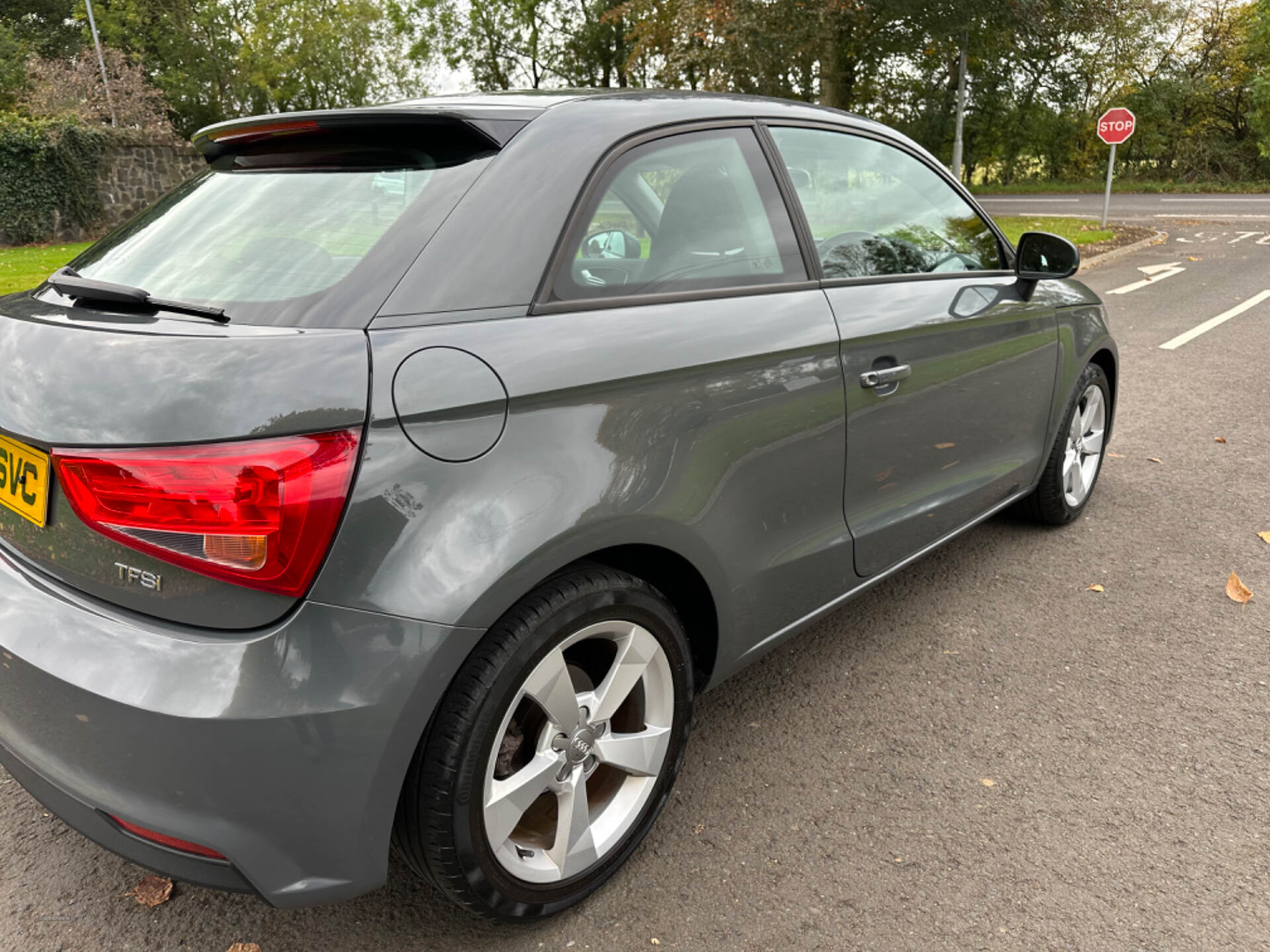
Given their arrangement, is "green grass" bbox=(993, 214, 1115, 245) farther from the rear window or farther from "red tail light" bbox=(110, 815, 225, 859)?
"red tail light" bbox=(110, 815, 225, 859)

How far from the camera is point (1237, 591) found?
3.46 meters

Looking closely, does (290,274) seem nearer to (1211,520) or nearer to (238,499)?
(238,499)

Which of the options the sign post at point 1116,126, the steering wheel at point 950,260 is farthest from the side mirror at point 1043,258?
the sign post at point 1116,126

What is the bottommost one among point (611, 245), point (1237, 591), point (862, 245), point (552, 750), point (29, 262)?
point (29, 262)

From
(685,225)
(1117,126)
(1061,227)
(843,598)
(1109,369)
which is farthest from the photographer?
(1061,227)

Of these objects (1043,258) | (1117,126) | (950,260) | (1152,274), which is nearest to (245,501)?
(950,260)

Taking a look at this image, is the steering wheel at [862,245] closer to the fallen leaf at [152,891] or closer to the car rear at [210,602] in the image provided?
the car rear at [210,602]

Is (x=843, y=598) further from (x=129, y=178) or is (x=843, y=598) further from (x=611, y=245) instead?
(x=129, y=178)

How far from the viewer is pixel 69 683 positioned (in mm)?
1579

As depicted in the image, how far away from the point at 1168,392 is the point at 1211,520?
261 centimetres

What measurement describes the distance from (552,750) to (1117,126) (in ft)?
59.1

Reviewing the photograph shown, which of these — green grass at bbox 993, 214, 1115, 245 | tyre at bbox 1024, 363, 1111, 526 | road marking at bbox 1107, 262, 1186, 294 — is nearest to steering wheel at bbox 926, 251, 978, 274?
tyre at bbox 1024, 363, 1111, 526

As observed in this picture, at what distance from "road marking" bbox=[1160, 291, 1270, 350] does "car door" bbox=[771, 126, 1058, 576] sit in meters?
5.42

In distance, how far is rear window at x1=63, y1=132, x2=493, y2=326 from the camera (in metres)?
1.74
